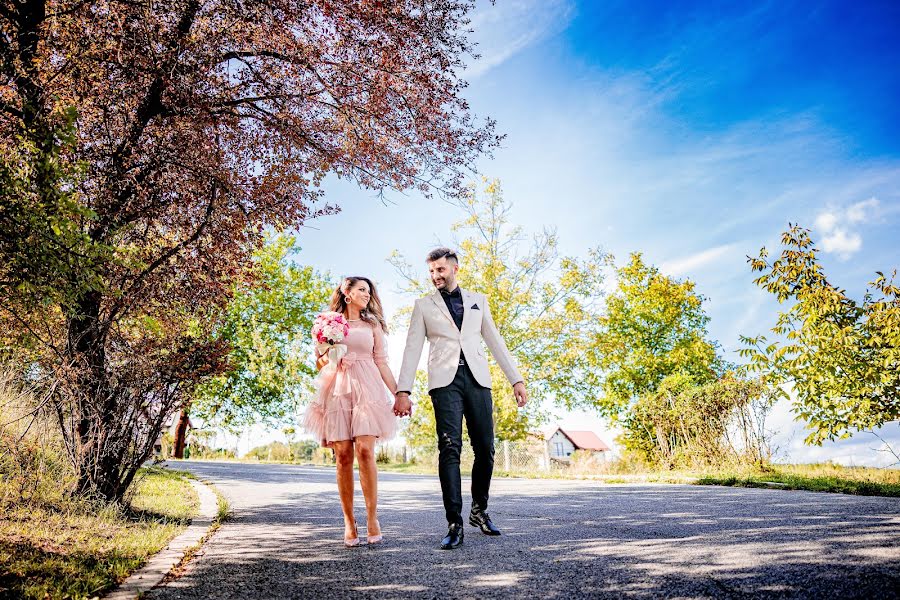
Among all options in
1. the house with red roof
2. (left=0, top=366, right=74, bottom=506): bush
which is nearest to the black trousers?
(left=0, top=366, right=74, bottom=506): bush

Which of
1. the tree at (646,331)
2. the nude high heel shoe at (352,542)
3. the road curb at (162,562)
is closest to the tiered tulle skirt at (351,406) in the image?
the nude high heel shoe at (352,542)

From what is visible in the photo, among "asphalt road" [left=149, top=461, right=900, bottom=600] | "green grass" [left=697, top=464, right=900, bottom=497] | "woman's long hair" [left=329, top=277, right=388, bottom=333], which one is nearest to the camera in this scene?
"asphalt road" [left=149, top=461, right=900, bottom=600]

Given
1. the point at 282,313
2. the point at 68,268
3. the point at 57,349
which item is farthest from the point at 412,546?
the point at 282,313

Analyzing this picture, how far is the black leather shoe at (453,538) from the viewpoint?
3857 millimetres

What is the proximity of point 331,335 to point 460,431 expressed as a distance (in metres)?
1.24

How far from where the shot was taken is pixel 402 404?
14.2 feet

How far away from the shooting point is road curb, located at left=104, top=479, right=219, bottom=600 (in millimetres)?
2943

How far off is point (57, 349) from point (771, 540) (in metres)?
6.09

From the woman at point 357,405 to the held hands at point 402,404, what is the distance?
16 centimetres

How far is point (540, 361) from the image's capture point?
21.2 meters

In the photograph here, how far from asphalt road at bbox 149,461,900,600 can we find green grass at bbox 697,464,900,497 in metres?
1.60

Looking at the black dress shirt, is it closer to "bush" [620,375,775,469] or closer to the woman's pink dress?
the woman's pink dress

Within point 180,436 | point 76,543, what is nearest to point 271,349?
point 180,436

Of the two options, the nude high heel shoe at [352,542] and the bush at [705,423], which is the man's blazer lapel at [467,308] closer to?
the nude high heel shoe at [352,542]
